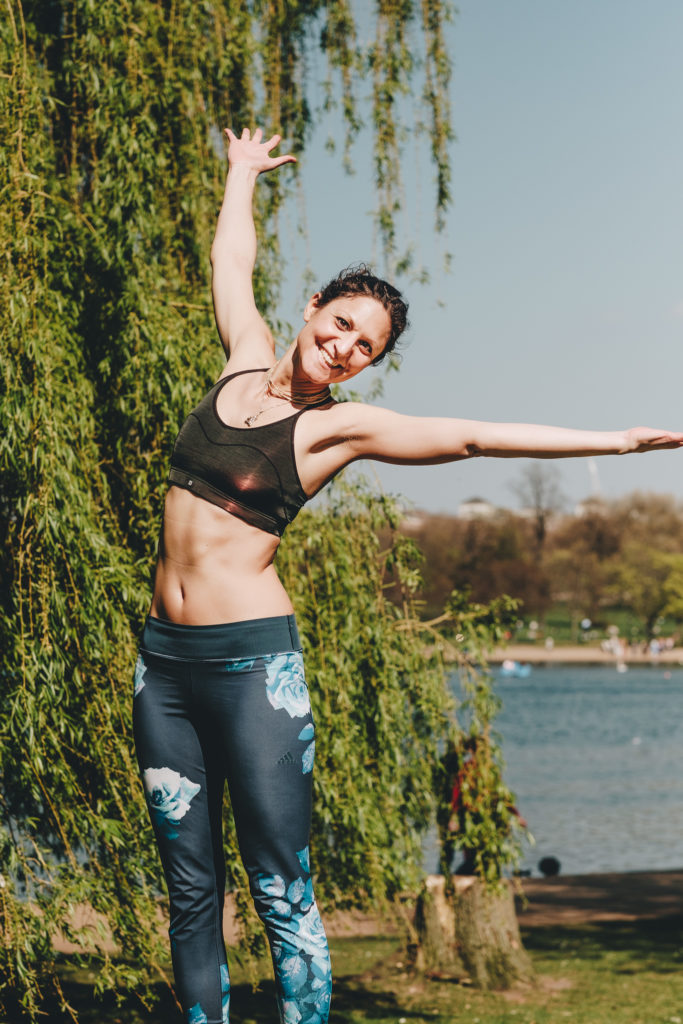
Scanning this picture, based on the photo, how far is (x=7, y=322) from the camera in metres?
3.68

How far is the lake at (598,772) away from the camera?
18.0 meters

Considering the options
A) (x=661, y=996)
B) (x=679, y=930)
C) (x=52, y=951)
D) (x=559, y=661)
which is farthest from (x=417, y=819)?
(x=559, y=661)

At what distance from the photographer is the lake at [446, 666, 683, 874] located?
17969 mm

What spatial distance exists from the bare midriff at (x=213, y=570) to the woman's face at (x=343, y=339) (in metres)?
0.36

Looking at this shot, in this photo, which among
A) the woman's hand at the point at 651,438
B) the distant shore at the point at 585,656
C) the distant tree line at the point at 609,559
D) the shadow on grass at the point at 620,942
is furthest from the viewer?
the distant shore at the point at 585,656

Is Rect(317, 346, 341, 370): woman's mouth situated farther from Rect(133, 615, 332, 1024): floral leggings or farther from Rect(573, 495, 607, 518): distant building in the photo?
Rect(573, 495, 607, 518): distant building

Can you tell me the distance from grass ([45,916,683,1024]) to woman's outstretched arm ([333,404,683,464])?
3756 millimetres

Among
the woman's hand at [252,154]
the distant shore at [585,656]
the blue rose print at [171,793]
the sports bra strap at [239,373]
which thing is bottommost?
the distant shore at [585,656]

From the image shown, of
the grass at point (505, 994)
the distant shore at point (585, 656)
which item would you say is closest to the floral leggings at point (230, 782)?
the grass at point (505, 994)

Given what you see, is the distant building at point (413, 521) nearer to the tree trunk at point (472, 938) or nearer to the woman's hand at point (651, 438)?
the tree trunk at point (472, 938)

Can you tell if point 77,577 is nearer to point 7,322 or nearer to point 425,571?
point 7,322

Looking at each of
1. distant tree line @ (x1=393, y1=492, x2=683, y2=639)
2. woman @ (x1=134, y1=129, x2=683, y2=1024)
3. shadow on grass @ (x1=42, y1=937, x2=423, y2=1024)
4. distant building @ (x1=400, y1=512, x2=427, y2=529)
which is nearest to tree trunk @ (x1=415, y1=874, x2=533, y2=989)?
shadow on grass @ (x1=42, y1=937, x2=423, y2=1024)

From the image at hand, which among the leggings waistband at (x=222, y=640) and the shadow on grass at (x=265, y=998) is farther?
the shadow on grass at (x=265, y=998)

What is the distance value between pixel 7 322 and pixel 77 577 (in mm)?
883
